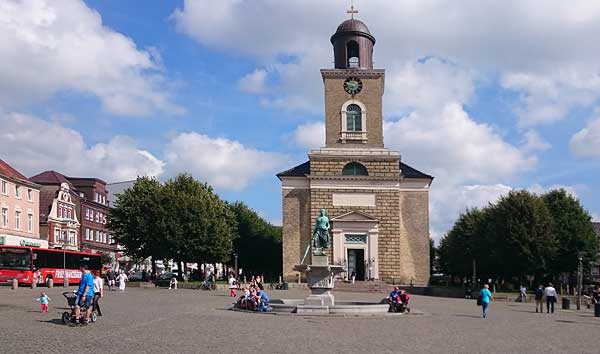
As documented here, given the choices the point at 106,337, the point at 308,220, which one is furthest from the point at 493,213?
the point at 106,337

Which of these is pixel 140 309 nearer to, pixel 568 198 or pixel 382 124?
pixel 382 124

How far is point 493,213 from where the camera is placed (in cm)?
5831

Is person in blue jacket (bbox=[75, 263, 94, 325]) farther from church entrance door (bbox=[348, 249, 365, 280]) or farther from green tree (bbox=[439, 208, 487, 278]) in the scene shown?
green tree (bbox=[439, 208, 487, 278])

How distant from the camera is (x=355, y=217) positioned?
59.6 meters

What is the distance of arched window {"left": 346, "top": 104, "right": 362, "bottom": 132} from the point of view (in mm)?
61938

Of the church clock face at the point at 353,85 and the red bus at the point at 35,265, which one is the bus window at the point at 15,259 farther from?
the church clock face at the point at 353,85

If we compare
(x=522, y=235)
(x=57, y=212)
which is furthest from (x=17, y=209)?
(x=522, y=235)

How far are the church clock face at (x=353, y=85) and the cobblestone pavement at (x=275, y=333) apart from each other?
118 feet

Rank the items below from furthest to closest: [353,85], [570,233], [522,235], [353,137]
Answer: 1. [353,85]
2. [353,137]
3. [570,233]
4. [522,235]

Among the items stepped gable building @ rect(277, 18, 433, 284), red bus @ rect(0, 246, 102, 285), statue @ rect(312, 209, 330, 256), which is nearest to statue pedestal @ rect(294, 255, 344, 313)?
statue @ rect(312, 209, 330, 256)

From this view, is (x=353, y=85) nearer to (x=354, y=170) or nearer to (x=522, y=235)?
(x=354, y=170)

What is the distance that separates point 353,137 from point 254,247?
27421mm

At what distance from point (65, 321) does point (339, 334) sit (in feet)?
26.1

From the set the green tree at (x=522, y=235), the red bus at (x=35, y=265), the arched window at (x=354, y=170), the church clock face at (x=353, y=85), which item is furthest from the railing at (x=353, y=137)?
the red bus at (x=35, y=265)
